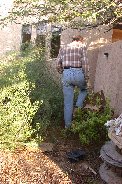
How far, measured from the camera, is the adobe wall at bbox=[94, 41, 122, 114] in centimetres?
741

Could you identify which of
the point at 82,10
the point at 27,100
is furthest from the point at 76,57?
the point at 82,10

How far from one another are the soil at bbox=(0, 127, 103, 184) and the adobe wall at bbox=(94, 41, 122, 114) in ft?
5.57

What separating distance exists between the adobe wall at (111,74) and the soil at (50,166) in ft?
5.57

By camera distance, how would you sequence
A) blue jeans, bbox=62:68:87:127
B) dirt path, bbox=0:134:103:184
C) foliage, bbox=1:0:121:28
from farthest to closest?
blue jeans, bbox=62:68:87:127
foliage, bbox=1:0:121:28
dirt path, bbox=0:134:103:184

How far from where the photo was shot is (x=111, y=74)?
26.2 feet

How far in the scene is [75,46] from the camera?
280 inches

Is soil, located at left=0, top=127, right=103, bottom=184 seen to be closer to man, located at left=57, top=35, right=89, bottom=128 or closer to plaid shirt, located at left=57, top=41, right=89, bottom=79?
man, located at left=57, top=35, right=89, bottom=128

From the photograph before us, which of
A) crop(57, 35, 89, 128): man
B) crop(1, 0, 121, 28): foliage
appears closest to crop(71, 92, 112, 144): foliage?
crop(57, 35, 89, 128): man

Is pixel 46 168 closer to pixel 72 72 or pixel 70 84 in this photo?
pixel 70 84

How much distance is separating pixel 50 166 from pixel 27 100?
133cm

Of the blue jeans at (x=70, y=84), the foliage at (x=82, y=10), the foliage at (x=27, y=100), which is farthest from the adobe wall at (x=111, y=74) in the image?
the foliage at (x=27, y=100)

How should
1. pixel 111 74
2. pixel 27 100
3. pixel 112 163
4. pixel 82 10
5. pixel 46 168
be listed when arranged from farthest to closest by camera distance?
pixel 82 10
pixel 111 74
pixel 27 100
pixel 46 168
pixel 112 163

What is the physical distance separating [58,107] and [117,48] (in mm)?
2038

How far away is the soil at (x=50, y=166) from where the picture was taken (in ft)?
15.6
